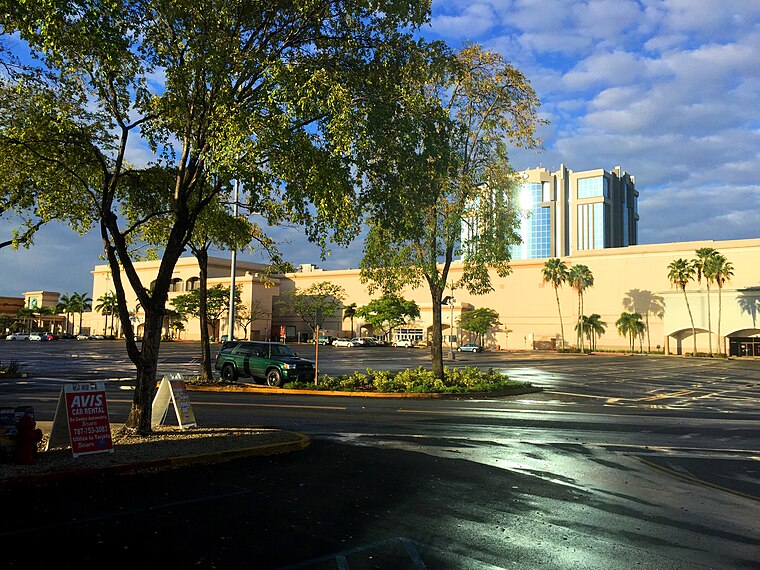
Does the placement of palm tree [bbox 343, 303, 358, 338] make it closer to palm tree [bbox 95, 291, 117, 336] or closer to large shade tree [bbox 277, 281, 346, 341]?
large shade tree [bbox 277, 281, 346, 341]

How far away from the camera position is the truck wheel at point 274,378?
75.9ft

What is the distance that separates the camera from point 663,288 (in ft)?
274

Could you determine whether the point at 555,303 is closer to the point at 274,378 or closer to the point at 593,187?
the point at 274,378

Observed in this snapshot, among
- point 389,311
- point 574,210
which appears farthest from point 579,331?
point 574,210

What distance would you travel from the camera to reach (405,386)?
73.0 feet

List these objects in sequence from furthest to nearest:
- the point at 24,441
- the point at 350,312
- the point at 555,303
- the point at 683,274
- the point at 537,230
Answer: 1. the point at 537,230
2. the point at 350,312
3. the point at 555,303
4. the point at 683,274
5. the point at 24,441

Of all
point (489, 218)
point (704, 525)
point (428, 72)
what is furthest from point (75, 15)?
point (489, 218)

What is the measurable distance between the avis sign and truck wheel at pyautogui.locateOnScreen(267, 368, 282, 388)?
1399 centimetres

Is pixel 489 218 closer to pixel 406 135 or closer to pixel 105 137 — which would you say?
pixel 406 135

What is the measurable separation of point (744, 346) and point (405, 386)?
223 ft

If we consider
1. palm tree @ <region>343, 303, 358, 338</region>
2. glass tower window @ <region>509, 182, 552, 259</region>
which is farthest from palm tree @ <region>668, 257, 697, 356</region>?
Result: glass tower window @ <region>509, 182, 552, 259</region>

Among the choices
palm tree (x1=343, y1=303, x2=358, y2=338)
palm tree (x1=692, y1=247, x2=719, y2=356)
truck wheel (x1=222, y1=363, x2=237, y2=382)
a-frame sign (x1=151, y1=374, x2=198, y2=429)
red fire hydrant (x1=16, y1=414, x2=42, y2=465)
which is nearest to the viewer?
red fire hydrant (x1=16, y1=414, x2=42, y2=465)

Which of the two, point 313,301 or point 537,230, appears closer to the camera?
point 313,301

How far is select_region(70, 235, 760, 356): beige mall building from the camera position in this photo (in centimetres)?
7519
